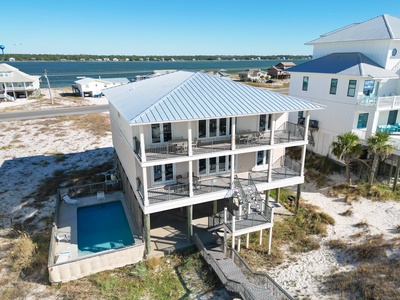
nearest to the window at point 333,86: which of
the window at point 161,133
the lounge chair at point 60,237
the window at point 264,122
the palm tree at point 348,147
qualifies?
the palm tree at point 348,147

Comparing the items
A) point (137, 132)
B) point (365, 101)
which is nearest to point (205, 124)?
point (137, 132)

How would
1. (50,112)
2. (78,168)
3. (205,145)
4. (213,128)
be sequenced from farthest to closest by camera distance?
(50,112), (78,168), (213,128), (205,145)

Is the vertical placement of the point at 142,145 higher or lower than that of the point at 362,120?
higher

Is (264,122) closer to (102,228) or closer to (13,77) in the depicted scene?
(102,228)

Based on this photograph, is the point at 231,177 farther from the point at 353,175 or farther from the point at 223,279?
the point at 353,175

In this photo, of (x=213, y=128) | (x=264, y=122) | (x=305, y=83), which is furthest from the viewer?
(x=305, y=83)

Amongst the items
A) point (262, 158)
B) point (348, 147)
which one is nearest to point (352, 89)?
point (348, 147)
